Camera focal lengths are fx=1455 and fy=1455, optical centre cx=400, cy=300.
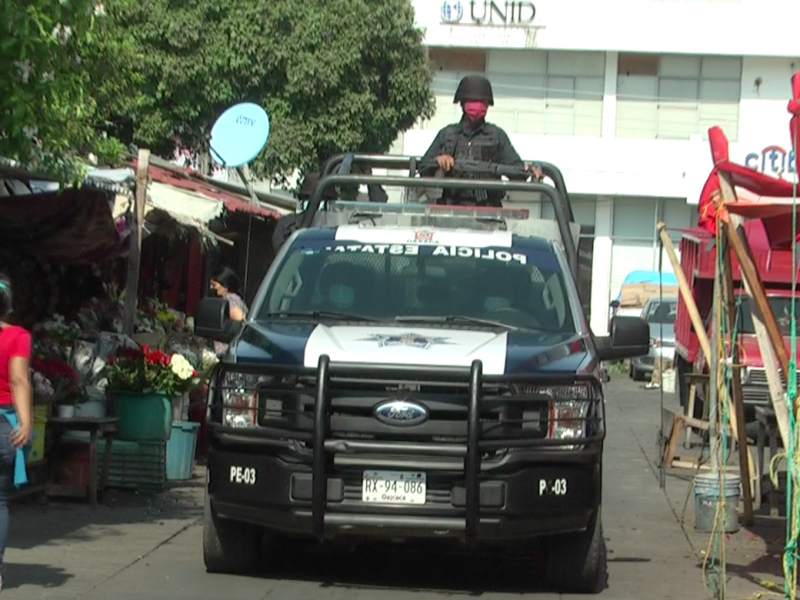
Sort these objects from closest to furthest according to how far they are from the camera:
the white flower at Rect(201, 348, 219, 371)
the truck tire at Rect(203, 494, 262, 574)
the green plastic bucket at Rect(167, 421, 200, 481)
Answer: the truck tire at Rect(203, 494, 262, 574) → the green plastic bucket at Rect(167, 421, 200, 481) → the white flower at Rect(201, 348, 219, 371)

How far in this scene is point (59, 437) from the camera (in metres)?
11.4

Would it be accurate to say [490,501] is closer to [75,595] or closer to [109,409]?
[75,595]

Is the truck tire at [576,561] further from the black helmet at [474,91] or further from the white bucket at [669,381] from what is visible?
the white bucket at [669,381]

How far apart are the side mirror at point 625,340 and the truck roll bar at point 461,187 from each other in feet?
4.10

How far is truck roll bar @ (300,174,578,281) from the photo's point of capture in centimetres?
Answer: 1016

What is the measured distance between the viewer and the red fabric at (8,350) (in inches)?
289

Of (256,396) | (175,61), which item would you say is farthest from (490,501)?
(175,61)

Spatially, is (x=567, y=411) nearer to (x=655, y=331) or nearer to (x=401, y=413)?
(x=401, y=413)

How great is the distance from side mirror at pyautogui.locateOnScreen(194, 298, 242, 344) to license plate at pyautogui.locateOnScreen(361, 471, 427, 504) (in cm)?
151

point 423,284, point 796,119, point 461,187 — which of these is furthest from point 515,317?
point 796,119

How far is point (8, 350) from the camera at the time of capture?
289 inches

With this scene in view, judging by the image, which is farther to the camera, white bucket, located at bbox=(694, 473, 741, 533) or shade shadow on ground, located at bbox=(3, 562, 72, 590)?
white bucket, located at bbox=(694, 473, 741, 533)

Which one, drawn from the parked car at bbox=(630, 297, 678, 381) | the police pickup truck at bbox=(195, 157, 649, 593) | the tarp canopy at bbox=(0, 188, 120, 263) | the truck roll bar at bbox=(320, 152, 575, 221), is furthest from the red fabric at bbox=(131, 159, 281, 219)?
the parked car at bbox=(630, 297, 678, 381)

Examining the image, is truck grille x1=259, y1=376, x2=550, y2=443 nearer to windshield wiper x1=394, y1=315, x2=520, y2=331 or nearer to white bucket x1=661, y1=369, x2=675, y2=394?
windshield wiper x1=394, y1=315, x2=520, y2=331
